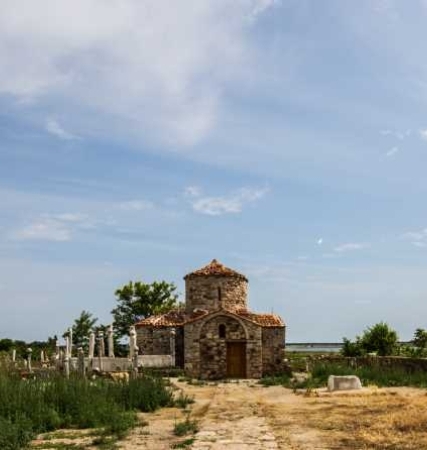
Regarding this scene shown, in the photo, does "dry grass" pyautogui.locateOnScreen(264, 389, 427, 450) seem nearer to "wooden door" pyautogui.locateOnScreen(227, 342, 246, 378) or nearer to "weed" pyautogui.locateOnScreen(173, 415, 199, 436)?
"weed" pyautogui.locateOnScreen(173, 415, 199, 436)

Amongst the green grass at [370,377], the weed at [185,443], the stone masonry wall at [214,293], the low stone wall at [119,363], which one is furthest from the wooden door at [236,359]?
the weed at [185,443]

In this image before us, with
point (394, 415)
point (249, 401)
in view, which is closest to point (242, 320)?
point (249, 401)

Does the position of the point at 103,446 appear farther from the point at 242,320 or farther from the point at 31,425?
the point at 242,320

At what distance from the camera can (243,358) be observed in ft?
109

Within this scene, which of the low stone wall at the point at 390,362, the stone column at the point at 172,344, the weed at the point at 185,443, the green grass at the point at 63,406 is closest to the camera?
the weed at the point at 185,443

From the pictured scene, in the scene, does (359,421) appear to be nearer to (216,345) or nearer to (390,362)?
(390,362)

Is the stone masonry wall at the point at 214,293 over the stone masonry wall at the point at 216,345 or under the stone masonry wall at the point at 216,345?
over

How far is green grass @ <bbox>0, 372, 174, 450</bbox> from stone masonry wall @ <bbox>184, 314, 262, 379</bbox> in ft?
53.1

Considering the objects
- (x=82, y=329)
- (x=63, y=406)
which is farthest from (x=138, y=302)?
(x=63, y=406)

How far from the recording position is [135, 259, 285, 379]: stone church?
33031 mm

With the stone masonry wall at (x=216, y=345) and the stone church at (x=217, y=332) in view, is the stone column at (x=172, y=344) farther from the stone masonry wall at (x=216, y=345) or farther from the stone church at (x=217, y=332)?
the stone masonry wall at (x=216, y=345)

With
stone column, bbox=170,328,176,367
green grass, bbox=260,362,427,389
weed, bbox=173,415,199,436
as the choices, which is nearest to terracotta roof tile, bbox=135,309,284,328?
stone column, bbox=170,328,176,367

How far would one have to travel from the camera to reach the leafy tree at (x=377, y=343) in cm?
3859

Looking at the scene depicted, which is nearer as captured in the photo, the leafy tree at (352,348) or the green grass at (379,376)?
the green grass at (379,376)
